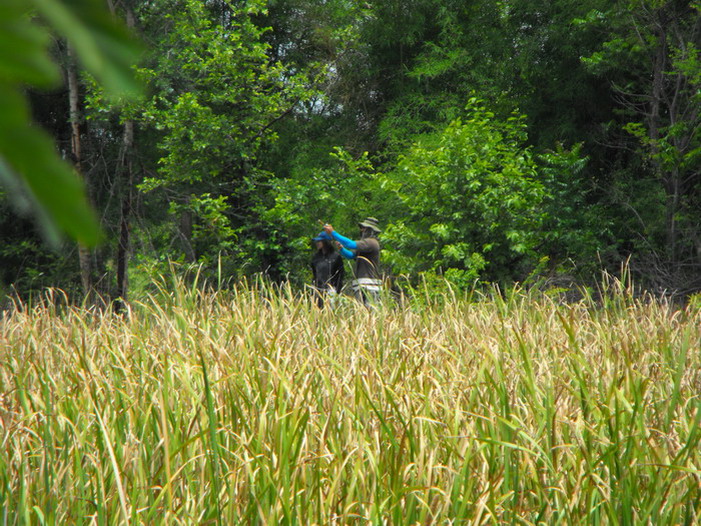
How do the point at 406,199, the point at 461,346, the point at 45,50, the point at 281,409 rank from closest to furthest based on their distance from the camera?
1. the point at 45,50
2. the point at 281,409
3. the point at 461,346
4. the point at 406,199

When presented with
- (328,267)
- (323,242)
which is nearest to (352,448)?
(328,267)

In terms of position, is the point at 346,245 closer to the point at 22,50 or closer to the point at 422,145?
the point at 422,145

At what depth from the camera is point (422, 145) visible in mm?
14594

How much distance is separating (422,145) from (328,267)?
219 inches

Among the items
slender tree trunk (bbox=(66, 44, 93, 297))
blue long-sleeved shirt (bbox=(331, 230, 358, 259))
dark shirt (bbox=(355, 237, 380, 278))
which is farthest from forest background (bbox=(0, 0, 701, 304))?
blue long-sleeved shirt (bbox=(331, 230, 358, 259))

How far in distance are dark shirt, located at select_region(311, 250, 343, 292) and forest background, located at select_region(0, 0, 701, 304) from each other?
111 cm

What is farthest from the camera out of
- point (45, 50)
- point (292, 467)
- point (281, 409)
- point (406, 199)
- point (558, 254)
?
point (558, 254)

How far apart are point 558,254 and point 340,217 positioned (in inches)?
143

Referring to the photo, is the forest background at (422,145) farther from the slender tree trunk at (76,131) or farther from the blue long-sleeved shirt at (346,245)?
the blue long-sleeved shirt at (346,245)

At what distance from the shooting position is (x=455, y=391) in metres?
3.35

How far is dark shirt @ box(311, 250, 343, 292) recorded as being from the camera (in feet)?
31.8

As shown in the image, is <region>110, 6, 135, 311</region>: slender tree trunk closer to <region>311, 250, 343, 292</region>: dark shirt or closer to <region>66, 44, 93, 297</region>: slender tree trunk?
<region>66, 44, 93, 297</region>: slender tree trunk

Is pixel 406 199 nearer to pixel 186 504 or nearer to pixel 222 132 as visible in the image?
pixel 222 132

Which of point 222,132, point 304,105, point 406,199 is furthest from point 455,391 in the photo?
point 304,105
